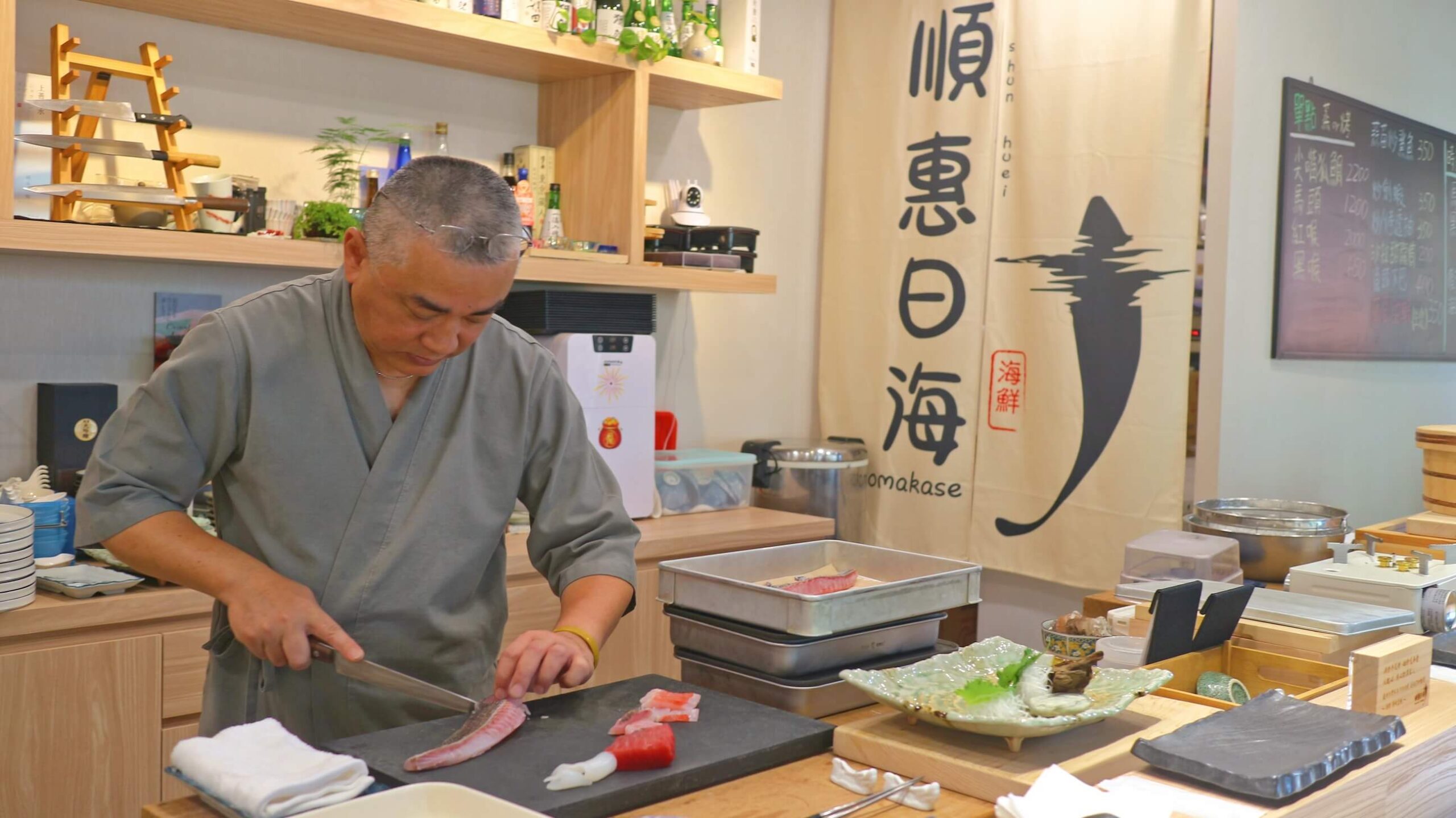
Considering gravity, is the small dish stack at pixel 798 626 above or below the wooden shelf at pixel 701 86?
below

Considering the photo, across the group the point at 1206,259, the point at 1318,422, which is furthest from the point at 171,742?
the point at 1318,422

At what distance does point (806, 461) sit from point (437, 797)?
2861mm

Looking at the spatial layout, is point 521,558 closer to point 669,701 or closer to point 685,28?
point 669,701

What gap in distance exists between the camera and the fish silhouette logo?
352cm

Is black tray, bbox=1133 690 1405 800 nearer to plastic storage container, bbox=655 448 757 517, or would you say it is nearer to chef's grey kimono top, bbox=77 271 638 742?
chef's grey kimono top, bbox=77 271 638 742

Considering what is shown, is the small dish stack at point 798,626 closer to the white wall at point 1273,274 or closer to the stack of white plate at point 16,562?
the stack of white plate at point 16,562

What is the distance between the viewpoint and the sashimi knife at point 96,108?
2512 millimetres

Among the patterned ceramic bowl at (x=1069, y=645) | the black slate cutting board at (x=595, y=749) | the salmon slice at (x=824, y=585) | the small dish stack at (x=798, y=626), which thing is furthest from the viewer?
the patterned ceramic bowl at (x=1069, y=645)

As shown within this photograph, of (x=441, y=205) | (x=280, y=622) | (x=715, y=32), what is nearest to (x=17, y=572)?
(x=280, y=622)

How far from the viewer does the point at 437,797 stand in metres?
1.13

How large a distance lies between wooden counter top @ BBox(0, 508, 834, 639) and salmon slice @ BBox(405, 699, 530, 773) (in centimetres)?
121

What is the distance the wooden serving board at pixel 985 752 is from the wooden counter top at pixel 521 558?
60.6 inches

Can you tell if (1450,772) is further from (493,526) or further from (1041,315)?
(1041,315)

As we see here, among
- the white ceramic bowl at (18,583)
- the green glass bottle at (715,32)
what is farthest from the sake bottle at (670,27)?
the white ceramic bowl at (18,583)
